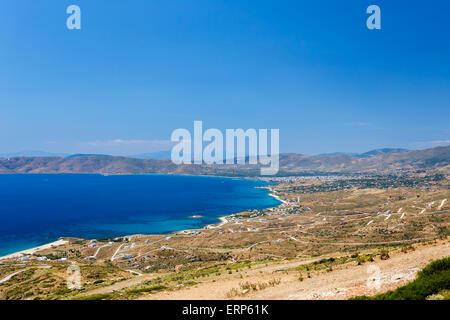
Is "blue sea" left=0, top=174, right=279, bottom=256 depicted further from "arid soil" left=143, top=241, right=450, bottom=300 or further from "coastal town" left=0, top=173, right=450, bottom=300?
"arid soil" left=143, top=241, right=450, bottom=300

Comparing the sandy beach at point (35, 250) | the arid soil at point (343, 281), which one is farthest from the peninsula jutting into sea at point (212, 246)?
the sandy beach at point (35, 250)

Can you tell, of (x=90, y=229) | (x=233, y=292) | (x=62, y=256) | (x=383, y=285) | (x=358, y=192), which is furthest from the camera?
(x=358, y=192)

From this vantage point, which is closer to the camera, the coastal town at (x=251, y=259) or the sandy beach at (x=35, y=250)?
the coastal town at (x=251, y=259)

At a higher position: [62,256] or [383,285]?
[383,285]

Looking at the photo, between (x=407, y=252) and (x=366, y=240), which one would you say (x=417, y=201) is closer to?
(x=366, y=240)

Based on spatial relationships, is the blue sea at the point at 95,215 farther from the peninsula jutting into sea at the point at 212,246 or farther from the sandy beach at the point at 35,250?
the sandy beach at the point at 35,250

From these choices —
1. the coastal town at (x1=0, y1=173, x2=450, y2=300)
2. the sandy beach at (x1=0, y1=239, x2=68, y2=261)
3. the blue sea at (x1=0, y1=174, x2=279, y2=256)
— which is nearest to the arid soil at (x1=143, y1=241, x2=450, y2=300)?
the coastal town at (x1=0, y1=173, x2=450, y2=300)
